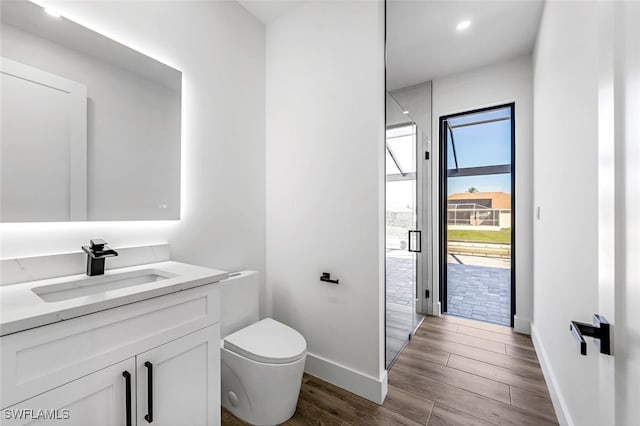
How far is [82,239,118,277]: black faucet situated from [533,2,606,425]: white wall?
2.08m

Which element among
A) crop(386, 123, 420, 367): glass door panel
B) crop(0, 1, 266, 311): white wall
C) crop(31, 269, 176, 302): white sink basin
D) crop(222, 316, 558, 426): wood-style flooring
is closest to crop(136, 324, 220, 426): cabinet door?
crop(31, 269, 176, 302): white sink basin

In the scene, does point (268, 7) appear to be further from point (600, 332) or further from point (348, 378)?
point (348, 378)

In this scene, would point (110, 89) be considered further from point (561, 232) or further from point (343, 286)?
point (561, 232)

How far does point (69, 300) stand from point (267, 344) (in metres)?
0.94

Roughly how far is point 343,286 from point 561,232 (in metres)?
1.32

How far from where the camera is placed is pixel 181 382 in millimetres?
1093

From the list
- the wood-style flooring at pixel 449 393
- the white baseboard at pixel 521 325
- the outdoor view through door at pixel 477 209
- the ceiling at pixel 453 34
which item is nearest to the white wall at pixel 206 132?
the wood-style flooring at pixel 449 393

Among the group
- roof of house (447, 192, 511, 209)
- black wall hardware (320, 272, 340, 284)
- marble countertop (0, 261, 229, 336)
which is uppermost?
roof of house (447, 192, 511, 209)

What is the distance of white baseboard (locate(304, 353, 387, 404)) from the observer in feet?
5.48

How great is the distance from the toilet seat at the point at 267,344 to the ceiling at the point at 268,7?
2.36m

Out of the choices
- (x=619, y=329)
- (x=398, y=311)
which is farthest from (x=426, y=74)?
(x=619, y=329)

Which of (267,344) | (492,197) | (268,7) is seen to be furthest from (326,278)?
(492,197)

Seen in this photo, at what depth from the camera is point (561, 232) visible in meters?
1.50

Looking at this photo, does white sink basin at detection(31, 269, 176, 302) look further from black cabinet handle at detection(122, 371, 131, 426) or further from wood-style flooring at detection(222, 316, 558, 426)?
wood-style flooring at detection(222, 316, 558, 426)
